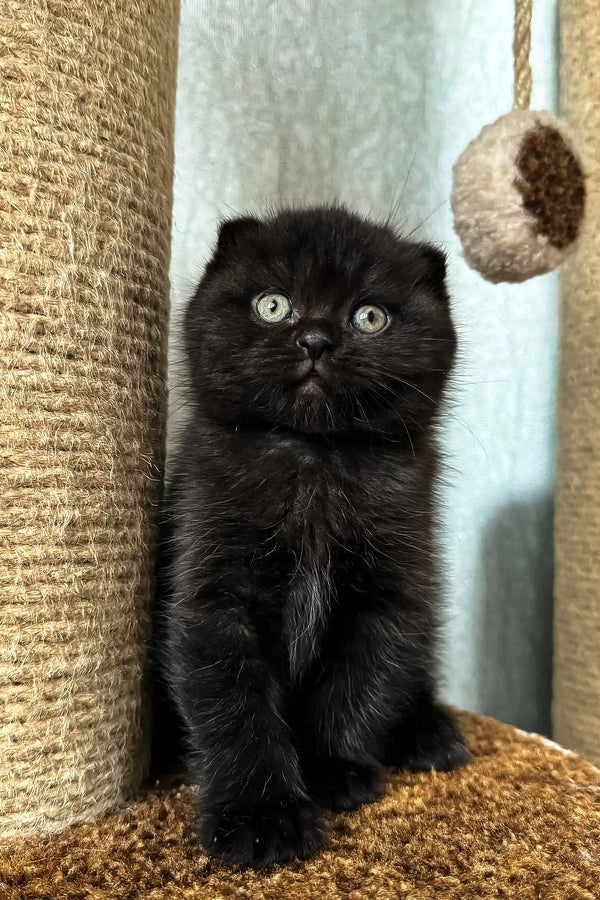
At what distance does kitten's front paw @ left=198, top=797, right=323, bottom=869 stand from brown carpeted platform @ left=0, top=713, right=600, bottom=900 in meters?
0.01

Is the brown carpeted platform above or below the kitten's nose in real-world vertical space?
below

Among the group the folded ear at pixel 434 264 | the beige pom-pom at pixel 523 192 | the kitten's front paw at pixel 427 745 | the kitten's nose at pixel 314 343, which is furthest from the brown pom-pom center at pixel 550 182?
the kitten's front paw at pixel 427 745

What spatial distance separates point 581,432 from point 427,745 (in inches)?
23.7

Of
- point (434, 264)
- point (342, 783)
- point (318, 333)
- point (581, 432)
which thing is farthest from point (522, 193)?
point (342, 783)

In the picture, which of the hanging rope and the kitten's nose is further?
the hanging rope

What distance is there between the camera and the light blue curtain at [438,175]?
4.54ft

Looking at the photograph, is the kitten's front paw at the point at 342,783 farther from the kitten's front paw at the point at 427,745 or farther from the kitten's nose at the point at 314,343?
the kitten's nose at the point at 314,343

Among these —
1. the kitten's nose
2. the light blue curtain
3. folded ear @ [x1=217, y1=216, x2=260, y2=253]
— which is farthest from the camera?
the light blue curtain

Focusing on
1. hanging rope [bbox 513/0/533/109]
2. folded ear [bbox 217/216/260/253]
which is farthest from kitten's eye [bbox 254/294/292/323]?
hanging rope [bbox 513/0/533/109]

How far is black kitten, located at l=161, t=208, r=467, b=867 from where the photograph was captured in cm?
74

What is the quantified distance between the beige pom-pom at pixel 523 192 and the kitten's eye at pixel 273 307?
250mm

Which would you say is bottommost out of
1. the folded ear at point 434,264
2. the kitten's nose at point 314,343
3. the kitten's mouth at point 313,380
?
the kitten's mouth at point 313,380

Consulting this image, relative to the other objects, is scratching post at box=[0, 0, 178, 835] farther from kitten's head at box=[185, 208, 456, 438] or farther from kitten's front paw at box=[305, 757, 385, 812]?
kitten's front paw at box=[305, 757, 385, 812]

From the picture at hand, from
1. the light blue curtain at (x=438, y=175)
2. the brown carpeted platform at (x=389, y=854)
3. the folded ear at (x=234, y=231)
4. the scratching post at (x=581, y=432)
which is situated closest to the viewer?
the brown carpeted platform at (x=389, y=854)
